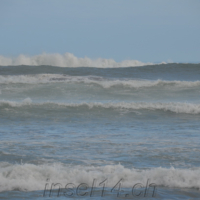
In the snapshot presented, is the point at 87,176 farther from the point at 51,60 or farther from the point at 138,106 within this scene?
the point at 51,60

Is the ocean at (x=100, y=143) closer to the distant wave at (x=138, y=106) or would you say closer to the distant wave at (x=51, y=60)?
the distant wave at (x=138, y=106)

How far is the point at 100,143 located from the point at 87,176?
2657 millimetres

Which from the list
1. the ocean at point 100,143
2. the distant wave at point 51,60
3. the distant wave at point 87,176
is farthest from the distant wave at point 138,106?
the distant wave at point 51,60

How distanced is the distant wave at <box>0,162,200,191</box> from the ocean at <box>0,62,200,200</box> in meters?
0.01

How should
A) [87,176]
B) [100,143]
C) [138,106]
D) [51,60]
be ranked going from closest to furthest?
[87,176] → [100,143] → [138,106] → [51,60]

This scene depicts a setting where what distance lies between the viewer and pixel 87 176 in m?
5.77

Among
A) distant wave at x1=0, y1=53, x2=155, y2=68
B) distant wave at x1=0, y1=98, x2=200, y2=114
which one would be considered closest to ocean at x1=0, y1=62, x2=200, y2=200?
distant wave at x1=0, y1=98, x2=200, y2=114

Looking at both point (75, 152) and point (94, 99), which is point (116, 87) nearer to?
point (94, 99)

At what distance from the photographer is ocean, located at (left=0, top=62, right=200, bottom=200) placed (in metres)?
5.50

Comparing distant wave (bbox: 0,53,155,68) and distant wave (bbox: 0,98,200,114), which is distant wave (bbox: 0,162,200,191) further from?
distant wave (bbox: 0,53,155,68)

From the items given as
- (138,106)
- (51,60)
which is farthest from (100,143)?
(51,60)

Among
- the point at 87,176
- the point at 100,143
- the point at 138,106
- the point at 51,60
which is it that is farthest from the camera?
the point at 51,60

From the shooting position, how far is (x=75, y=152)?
759 centimetres

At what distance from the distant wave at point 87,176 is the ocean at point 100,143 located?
0.5 inches
